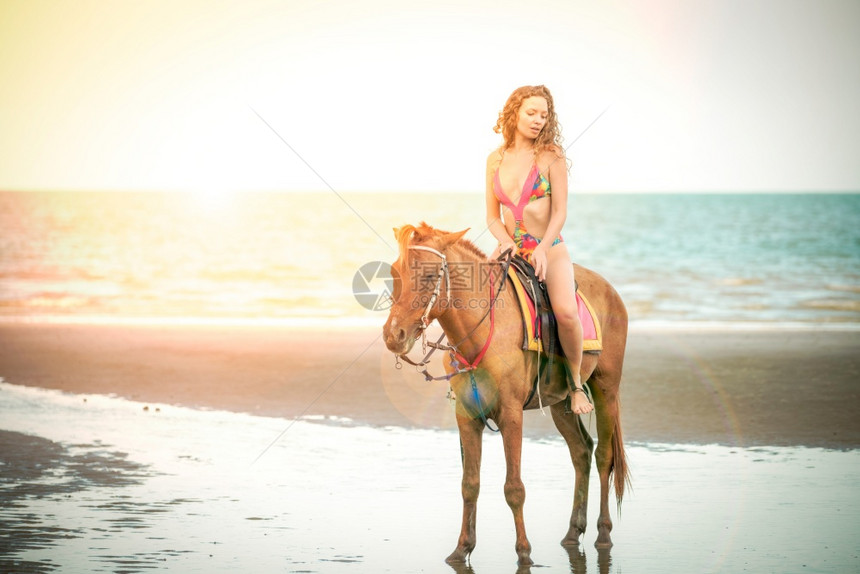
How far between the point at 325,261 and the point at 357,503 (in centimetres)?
3158

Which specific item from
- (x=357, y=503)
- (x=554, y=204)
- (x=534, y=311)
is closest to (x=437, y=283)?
(x=534, y=311)

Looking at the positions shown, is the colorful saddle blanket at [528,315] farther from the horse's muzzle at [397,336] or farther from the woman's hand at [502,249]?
the horse's muzzle at [397,336]

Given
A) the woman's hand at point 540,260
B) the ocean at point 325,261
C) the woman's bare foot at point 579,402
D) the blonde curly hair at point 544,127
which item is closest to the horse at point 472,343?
the woman's bare foot at point 579,402

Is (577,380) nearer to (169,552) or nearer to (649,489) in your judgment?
(649,489)

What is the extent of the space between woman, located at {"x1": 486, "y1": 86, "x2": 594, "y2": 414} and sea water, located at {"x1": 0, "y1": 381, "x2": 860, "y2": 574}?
48.8 inches

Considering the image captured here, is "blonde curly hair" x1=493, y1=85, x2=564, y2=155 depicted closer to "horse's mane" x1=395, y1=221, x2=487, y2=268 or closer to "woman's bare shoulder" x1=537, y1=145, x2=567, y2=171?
"woman's bare shoulder" x1=537, y1=145, x2=567, y2=171

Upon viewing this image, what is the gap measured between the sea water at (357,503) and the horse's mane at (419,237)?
189cm

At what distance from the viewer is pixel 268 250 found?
4456 cm

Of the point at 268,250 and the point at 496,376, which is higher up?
the point at 268,250

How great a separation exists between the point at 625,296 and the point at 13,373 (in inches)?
658

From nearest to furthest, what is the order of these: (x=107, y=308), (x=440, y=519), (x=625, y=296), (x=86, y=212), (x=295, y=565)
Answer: (x=295, y=565)
(x=440, y=519)
(x=107, y=308)
(x=625, y=296)
(x=86, y=212)

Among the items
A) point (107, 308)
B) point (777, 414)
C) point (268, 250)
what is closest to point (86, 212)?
point (268, 250)

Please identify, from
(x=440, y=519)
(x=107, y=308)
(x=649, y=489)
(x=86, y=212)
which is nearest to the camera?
(x=440, y=519)

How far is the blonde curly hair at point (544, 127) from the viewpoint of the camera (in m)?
6.66
